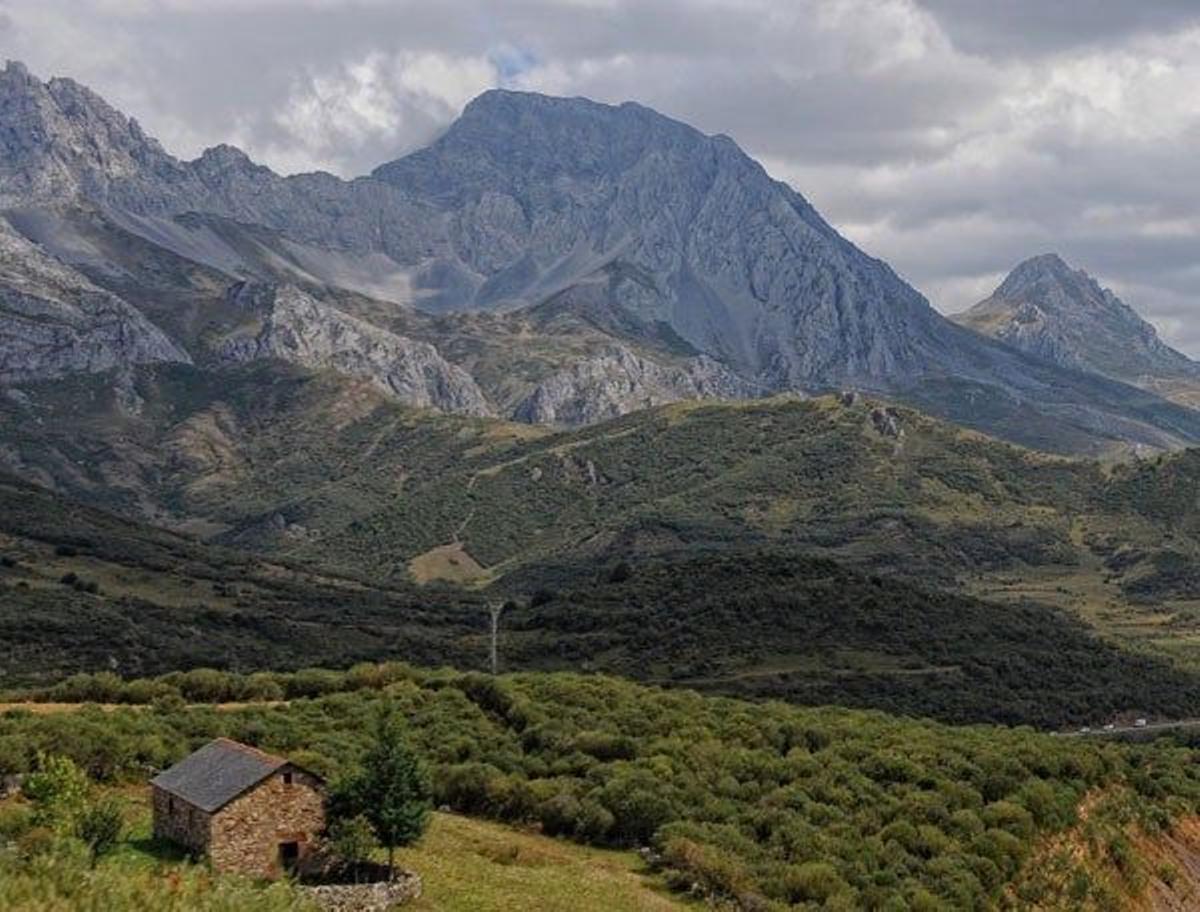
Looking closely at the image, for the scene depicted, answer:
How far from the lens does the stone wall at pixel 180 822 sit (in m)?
32.8

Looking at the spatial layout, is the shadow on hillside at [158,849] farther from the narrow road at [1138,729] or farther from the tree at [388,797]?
the narrow road at [1138,729]

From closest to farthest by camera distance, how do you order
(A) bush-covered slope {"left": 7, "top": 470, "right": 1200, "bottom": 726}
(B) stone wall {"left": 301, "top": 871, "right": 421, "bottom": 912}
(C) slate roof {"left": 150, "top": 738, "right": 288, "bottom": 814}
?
1. (B) stone wall {"left": 301, "top": 871, "right": 421, "bottom": 912}
2. (C) slate roof {"left": 150, "top": 738, "right": 288, "bottom": 814}
3. (A) bush-covered slope {"left": 7, "top": 470, "right": 1200, "bottom": 726}

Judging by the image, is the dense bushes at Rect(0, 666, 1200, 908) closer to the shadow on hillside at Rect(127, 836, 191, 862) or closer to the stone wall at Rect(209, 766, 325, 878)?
the stone wall at Rect(209, 766, 325, 878)

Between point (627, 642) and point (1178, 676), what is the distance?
207ft

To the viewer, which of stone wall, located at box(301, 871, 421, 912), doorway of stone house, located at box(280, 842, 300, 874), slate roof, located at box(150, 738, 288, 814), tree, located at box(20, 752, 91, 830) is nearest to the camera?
stone wall, located at box(301, 871, 421, 912)

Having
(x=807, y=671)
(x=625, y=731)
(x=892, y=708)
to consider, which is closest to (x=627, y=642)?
(x=807, y=671)

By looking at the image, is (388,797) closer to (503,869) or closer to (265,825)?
(265,825)

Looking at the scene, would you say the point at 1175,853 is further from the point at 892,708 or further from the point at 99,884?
the point at 892,708

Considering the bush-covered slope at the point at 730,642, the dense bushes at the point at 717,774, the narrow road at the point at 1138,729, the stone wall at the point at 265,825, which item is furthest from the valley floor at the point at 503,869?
the narrow road at the point at 1138,729

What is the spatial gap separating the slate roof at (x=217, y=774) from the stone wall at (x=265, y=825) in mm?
266

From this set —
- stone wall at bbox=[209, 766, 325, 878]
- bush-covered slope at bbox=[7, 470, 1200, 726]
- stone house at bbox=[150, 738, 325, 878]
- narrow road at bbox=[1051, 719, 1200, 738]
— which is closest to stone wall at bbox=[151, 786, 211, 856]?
stone house at bbox=[150, 738, 325, 878]

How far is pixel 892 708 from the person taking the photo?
11850 cm

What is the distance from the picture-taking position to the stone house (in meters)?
32.8

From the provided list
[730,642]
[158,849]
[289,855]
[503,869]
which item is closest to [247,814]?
[289,855]
